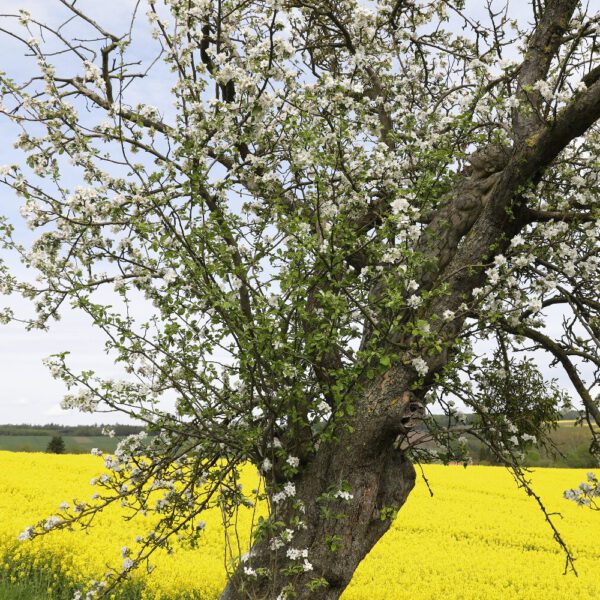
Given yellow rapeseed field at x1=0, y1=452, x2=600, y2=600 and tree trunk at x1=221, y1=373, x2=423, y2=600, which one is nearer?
tree trunk at x1=221, y1=373, x2=423, y2=600

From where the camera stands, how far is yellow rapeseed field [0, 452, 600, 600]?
530 inches

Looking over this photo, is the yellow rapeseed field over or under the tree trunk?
under

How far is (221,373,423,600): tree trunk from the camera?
6.72 metres

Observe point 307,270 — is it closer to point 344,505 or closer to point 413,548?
point 344,505

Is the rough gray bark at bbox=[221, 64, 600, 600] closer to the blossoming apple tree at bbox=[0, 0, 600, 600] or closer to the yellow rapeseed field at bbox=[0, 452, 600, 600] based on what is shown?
the blossoming apple tree at bbox=[0, 0, 600, 600]

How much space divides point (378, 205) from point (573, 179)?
241cm

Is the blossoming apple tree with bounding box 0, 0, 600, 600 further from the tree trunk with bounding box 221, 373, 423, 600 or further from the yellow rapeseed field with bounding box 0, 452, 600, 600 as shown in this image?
the yellow rapeseed field with bounding box 0, 452, 600, 600

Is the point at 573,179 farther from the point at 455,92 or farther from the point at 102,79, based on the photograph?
the point at 102,79

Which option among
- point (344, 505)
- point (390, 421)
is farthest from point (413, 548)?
point (390, 421)

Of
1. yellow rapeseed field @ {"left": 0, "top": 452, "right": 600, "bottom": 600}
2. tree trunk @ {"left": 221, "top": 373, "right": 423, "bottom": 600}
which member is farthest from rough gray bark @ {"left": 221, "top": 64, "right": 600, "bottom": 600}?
yellow rapeseed field @ {"left": 0, "top": 452, "right": 600, "bottom": 600}

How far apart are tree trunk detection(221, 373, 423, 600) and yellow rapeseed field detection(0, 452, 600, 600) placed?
625 cm

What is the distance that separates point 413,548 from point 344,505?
11679mm

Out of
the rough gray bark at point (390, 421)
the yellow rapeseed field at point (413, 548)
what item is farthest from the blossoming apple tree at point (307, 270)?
the yellow rapeseed field at point (413, 548)

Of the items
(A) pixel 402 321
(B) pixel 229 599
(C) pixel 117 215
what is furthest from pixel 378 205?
(B) pixel 229 599
